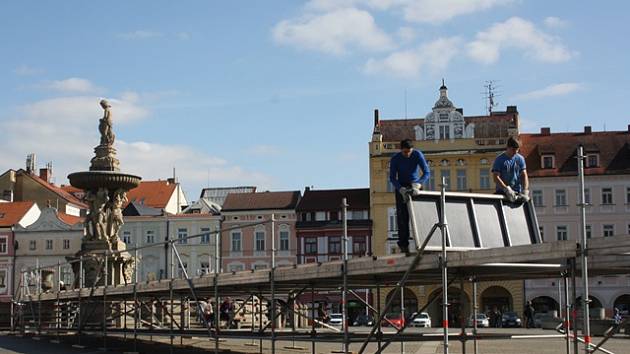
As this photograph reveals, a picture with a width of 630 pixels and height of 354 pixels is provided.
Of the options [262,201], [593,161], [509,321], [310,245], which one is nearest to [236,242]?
[262,201]

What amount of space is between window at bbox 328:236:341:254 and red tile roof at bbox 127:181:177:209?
17.1 meters

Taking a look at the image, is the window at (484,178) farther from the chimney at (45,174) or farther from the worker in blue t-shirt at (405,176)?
the worker in blue t-shirt at (405,176)

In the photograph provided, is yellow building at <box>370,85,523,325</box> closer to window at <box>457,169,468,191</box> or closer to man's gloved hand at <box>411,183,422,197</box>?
window at <box>457,169,468,191</box>

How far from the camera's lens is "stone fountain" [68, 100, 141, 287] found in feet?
97.7

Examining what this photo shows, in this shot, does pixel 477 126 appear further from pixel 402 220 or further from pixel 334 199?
pixel 402 220

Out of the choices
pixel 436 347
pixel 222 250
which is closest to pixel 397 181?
pixel 436 347

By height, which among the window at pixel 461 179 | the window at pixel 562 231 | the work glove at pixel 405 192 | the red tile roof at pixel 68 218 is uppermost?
the window at pixel 461 179

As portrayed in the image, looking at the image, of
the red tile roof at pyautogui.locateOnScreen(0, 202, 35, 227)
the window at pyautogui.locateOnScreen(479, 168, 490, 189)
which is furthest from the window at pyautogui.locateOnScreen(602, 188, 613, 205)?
the red tile roof at pyautogui.locateOnScreen(0, 202, 35, 227)

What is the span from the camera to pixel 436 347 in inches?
928

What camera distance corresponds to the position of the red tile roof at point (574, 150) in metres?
61.7

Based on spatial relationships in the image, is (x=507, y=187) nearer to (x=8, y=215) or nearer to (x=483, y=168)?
(x=483, y=168)

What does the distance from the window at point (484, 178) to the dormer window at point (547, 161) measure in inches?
137

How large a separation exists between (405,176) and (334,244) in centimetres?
5344

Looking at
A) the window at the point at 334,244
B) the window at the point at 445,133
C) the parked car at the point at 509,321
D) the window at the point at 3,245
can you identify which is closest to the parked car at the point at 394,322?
the parked car at the point at 509,321
